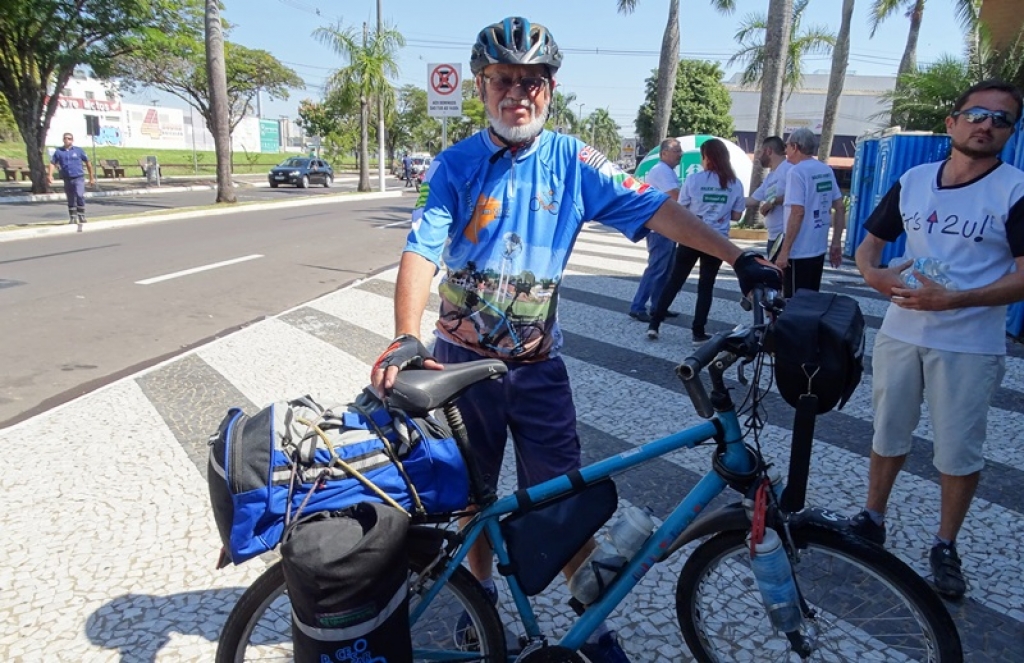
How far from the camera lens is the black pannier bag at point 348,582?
61.9 inches

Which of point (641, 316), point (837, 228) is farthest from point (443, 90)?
point (837, 228)

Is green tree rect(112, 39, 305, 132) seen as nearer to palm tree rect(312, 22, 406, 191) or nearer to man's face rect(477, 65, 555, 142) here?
palm tree rect(312, 22, 406, 191)

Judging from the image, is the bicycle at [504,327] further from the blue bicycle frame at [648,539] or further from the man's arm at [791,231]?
the man's arm at [791,231]

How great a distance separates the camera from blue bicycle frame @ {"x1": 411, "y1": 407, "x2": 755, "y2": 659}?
6.27 feet

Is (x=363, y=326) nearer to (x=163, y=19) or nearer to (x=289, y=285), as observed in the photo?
(x=289, y=285)

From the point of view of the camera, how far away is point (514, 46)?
2055 millimetres

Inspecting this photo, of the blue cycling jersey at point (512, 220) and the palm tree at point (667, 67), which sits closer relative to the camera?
the blue cycling jersey at point (512, 220)

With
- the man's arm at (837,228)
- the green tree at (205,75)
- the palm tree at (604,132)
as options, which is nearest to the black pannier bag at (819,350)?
the man's arm at (837,228)

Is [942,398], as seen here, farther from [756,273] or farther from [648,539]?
[648,539]

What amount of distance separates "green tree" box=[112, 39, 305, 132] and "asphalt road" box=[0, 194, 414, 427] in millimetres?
17828

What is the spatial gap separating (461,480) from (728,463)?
2.44 ft

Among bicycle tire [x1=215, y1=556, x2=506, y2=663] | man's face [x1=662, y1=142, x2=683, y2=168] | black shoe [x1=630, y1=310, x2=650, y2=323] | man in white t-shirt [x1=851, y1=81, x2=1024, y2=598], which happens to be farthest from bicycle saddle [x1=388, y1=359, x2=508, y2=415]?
man's face [x1=662, y1=142, x2=683, y2=168]

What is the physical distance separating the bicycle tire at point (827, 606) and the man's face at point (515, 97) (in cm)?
136

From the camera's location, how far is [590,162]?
7.35 feet
